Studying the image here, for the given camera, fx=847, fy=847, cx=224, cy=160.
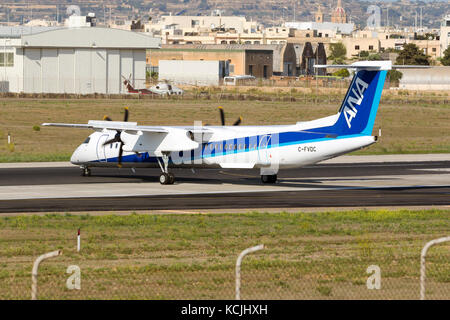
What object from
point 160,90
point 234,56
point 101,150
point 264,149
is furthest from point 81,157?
point 234,56

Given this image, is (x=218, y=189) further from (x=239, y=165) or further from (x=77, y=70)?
(x=77, y=70)

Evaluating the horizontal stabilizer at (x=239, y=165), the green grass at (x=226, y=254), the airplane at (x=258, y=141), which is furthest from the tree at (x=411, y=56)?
the green grass at (x=226, y=254)

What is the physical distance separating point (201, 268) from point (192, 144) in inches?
876

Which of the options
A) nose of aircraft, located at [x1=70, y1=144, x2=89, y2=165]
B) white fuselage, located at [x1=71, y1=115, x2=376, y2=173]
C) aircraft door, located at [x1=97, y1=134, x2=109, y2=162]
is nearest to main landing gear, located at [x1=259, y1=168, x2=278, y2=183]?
white fuselage, located at [x1=71, y1=115, x2=376, y2=173]

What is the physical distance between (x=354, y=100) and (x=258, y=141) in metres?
5.14

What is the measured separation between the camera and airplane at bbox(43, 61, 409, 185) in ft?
135

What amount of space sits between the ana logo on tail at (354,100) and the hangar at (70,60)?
259 ft

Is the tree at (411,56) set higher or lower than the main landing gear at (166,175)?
higher

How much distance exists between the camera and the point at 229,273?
69.4 feet

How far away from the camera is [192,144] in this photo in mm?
43688

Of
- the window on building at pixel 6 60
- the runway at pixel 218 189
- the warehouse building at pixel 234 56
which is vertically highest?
the warehouse building at pixel 234 56

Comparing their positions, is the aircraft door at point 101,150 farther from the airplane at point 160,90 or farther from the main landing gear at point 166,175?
the airplane at point 160,90

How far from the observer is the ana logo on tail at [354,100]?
41.3 meters
